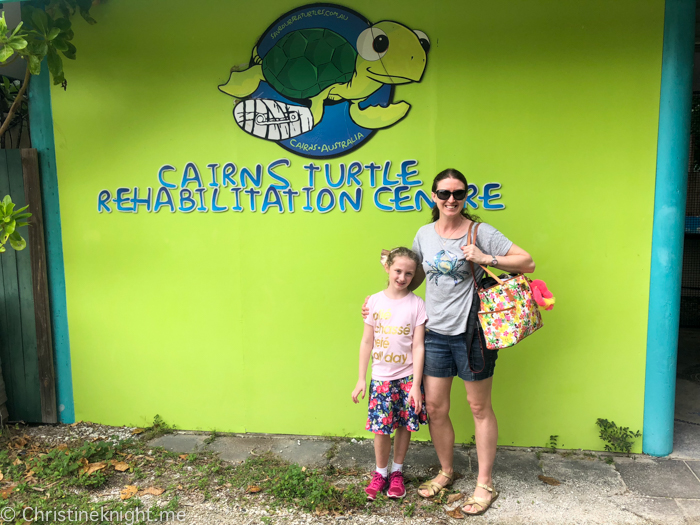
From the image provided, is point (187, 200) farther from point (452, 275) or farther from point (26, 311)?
point (452, 275)

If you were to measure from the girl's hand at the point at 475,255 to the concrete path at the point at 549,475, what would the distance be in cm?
143

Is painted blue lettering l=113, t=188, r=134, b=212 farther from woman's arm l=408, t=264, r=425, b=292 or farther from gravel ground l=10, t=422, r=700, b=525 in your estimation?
woman's arm l=408, t=264, r=425, b=292

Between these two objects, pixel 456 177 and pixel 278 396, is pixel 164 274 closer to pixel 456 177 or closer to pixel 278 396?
pixel 278 396

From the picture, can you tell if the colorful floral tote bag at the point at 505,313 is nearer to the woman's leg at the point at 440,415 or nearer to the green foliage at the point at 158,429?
the woman's leg at the point at 440,415

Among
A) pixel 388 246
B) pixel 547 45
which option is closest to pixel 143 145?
pixel 388 246

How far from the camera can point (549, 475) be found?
3.22 metres

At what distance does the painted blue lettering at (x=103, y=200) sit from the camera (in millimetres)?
3918

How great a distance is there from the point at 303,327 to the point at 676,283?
256cm

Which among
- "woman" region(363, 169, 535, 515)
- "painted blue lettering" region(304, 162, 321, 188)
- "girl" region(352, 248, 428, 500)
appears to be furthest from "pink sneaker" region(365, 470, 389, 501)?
"painted blue lettering" region(304, 162, 321, 188)

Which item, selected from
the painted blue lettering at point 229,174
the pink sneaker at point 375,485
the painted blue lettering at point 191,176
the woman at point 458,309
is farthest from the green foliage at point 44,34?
the pink sneaker at point 375,485

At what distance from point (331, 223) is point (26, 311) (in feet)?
8.45

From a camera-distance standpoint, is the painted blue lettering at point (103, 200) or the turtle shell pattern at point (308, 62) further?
the painted blue lettering at point (103, 200)

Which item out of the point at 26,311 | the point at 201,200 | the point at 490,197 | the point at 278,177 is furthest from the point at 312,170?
the point at 26,311

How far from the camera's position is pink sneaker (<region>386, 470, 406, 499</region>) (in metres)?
2.95
